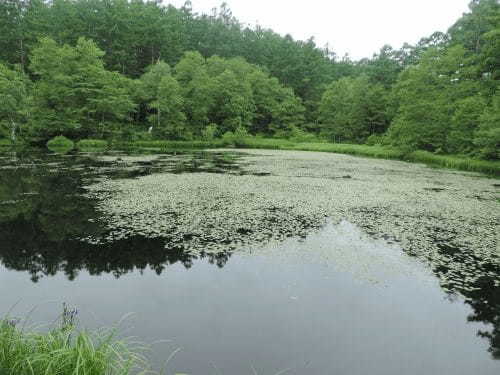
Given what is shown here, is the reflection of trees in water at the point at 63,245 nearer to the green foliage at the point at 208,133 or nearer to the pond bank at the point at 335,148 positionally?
the pond bank at the point at 335,148

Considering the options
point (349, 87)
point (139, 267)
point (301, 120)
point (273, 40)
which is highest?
point (273, 40)

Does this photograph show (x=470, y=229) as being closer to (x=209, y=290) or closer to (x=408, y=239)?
(x=408, y=239)

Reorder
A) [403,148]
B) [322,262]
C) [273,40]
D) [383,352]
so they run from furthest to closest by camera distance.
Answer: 1. [273,40]
2. [403,148]
3. [322,262]
4. [383,352]

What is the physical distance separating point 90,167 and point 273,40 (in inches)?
2336

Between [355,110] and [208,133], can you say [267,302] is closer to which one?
[208,133]

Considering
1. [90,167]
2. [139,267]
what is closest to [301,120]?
[90,167]

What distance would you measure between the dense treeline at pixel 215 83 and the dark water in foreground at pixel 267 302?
17567 millimetres

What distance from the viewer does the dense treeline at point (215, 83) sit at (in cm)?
2797

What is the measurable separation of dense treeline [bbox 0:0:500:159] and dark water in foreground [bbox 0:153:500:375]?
1757cm

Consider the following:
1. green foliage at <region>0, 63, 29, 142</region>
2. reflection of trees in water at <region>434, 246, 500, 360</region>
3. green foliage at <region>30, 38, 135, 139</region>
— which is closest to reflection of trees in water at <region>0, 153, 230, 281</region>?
reflection of trees in water at <region>434, 246, 500, 360</region>

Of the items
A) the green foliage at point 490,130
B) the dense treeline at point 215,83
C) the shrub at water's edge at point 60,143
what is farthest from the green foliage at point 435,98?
the shrub at water's edge at point 60,143

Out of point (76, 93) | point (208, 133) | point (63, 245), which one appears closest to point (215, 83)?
point (208, 133)

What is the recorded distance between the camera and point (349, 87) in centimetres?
4944

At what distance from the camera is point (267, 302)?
539cm
